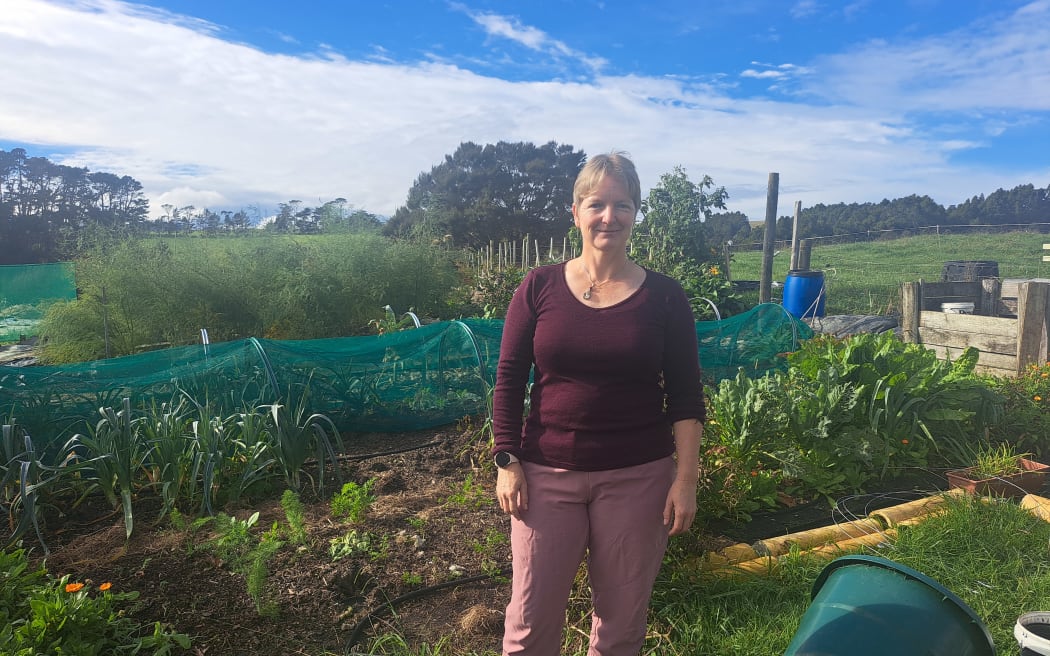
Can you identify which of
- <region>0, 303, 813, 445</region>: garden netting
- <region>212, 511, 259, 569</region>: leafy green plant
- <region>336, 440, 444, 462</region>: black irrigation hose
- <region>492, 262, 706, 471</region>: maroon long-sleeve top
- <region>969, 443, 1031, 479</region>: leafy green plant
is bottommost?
<region>336, 440, 444, 462</region>: black irrigation hose

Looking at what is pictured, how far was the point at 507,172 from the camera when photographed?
36.2m

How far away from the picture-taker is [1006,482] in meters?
3.36

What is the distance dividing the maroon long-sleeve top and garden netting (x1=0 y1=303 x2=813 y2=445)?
240cm

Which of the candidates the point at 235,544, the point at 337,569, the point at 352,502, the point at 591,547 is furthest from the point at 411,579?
the point at 591,547

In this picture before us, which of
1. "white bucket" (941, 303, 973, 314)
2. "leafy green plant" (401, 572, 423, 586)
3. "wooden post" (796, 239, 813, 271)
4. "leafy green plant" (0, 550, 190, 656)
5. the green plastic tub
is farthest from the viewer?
"wooden post" (796, 239, 813, 271)

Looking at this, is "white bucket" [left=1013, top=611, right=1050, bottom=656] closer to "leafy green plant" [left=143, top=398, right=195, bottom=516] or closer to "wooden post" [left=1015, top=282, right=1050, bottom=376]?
"leafy green plant" [left=143, top=398, right=195, bottom=516]

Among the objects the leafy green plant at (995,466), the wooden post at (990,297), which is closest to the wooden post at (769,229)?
the wooden post at (990,297)

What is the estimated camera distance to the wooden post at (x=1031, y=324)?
17.3ft

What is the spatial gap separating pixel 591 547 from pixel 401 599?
3.38 feet

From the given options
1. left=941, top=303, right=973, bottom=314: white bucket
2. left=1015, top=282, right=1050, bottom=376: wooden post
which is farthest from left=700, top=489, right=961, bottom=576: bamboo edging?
left=941, top=303, right=973, bottom=314: white bucket

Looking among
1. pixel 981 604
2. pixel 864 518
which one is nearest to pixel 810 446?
pixel 864 518

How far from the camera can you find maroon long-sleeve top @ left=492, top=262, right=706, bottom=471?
66.0 inches

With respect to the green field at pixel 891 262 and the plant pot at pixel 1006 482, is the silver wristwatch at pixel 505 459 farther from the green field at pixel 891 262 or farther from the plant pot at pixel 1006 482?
the green field at pixel 891 262

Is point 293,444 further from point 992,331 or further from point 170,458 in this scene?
point 992,331
